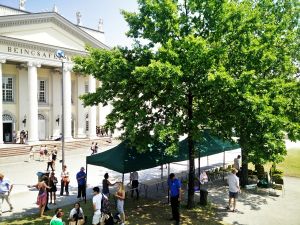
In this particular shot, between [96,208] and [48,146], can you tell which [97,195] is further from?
[48,146]

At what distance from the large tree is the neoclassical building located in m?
20.9

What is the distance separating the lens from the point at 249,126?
12539mm

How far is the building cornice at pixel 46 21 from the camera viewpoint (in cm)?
3206

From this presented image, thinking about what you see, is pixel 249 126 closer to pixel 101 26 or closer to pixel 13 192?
pixel 13 192

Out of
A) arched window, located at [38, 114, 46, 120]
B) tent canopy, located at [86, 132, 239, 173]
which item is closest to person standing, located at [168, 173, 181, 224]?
tent canopy, located at [86, 132, 239, 173]

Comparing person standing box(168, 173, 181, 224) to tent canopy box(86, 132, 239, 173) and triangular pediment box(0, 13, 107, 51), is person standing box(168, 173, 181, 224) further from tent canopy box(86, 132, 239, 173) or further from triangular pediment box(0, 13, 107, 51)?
triangular pediment box(0, 13, 107, 51)

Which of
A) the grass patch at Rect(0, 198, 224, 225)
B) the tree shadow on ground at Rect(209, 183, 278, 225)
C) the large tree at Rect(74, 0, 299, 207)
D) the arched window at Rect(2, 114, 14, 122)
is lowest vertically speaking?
the tree shadow on ground at Rect(209, 183, 278, 225)

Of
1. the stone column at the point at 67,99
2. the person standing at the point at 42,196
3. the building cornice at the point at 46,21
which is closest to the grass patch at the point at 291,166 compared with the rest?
the person standing at the point at 42,196

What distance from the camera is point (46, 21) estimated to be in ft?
119

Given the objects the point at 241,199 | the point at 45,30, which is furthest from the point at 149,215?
the point at 45,30

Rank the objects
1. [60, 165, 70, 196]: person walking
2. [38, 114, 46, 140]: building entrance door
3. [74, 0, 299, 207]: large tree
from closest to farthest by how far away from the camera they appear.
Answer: [74, 0, 299, 207]: large tree < [60, 165, 70, 196]: person walking < [38, 114, 46, 140]: building entrance door

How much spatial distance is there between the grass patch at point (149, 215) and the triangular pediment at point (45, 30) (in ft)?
78.0

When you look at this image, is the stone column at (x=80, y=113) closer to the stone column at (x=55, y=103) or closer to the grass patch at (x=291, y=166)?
the stone column at (x=55, y=103)

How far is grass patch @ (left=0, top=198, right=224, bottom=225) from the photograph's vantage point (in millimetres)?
12972
